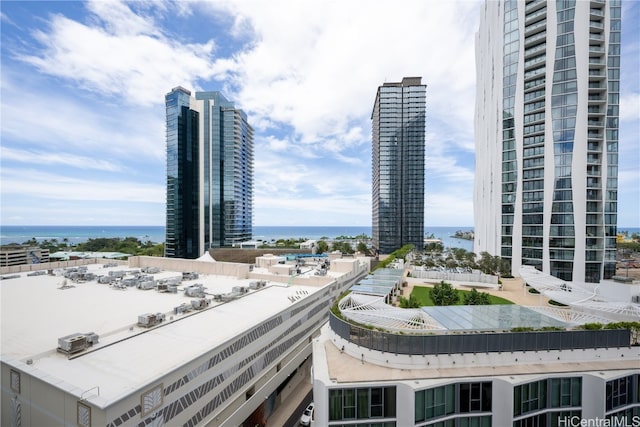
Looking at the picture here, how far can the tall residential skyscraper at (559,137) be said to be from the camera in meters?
46.2

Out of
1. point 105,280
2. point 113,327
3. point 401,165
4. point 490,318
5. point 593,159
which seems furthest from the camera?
point 401,165

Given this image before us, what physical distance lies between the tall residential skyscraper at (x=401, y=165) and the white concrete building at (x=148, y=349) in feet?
205

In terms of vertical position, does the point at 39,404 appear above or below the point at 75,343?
below

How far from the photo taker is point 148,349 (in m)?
15.8

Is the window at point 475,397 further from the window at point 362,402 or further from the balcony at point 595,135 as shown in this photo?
the balcony at point 595,135

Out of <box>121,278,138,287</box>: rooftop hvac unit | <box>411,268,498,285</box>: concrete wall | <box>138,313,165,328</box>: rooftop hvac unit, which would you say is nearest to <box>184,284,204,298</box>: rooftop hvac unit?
<box>138,313,165,328</box>: rooftop hvac unit

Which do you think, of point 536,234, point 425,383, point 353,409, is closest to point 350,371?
point 353,409

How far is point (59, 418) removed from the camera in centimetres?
1223

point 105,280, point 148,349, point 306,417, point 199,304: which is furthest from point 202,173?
point 306,417

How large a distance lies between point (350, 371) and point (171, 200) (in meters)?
78.4

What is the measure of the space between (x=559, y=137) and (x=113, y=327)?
218ft

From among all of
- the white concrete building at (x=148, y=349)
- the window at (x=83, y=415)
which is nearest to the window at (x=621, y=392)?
the white concrete building at (x=148, y=349)

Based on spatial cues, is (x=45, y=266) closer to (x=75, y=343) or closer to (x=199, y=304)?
(x=199, y=304)

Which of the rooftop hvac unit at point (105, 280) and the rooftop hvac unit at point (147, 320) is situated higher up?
the rooftop hvac unit at point (147, 320)
